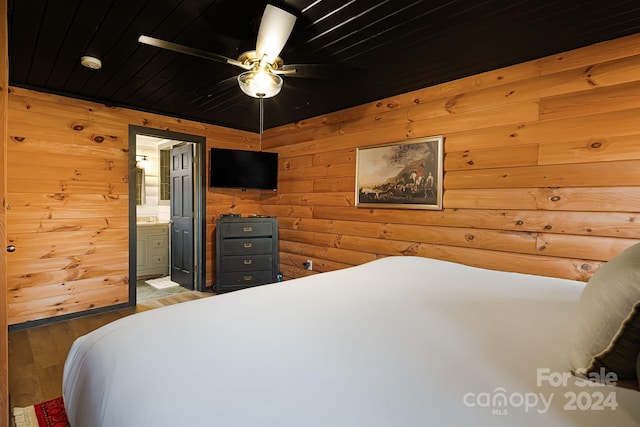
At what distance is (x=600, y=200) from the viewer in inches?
78.7

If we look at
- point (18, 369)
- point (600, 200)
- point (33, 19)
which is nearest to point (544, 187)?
point (600, 200)

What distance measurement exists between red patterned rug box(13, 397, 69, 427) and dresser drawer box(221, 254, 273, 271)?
6.86 feet

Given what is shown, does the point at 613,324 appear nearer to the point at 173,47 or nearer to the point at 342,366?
the point at 342,366

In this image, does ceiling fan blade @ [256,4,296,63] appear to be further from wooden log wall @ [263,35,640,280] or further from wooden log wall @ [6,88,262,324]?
wooden log wall @ [6,88,262,324]

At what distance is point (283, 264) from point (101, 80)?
2774 millimetres

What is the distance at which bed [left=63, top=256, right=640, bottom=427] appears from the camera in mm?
655

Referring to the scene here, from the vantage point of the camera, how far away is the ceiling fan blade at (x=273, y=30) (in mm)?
1559

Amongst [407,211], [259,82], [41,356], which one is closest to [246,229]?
[407,211]

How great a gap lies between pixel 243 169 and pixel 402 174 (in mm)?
2124

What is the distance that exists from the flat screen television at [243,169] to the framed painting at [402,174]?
1401 mm

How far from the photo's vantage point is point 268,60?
1830 millimetres

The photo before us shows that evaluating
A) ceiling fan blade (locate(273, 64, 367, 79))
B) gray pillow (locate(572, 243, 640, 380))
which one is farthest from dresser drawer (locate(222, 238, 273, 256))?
gray pillow (locate(572, 243, 640, 380))

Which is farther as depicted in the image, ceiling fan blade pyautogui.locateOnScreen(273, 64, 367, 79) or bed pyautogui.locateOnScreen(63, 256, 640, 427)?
ceiling fan blade pyautogui.locateOnScreen(273, 64, 367, 79)

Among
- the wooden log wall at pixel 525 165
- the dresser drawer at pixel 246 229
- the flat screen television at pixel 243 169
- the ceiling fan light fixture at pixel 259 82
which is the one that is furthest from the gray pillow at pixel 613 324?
the flat screen television at pixel 243 169
